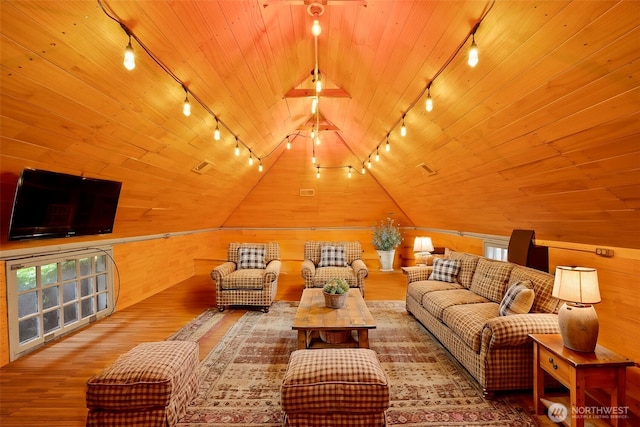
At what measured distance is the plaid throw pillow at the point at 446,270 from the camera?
154 inches

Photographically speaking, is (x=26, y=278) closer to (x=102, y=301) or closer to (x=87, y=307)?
(x=87, y=307)

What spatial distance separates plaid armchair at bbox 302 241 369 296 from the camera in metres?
4.62

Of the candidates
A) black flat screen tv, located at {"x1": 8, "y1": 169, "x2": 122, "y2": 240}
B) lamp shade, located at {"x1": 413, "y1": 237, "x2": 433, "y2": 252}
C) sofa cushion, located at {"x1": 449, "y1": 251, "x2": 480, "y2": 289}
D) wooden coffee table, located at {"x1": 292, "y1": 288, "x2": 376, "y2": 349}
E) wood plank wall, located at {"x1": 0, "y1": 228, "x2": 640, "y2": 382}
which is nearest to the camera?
black flat screen tv, located at {"x1": 8, "y1": 169, "x2": 122, "y2": 240}

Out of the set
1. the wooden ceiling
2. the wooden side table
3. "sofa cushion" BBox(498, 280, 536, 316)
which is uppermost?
the wooden ceiling

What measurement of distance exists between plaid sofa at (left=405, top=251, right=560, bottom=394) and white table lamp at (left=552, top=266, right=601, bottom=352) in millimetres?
298

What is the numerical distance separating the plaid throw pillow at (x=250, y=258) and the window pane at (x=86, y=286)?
75.9 inches

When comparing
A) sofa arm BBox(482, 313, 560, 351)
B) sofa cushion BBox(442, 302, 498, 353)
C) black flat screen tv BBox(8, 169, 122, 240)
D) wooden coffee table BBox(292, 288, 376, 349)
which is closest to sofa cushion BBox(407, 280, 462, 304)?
sofa cushion BBox(442, 302, 498, 353)

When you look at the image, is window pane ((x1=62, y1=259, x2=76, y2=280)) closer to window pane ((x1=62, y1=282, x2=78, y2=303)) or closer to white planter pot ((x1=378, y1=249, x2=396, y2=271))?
window pane ((x1=62, y1=282, x2=78, y2=303))

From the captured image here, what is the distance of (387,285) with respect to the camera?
5.79 m

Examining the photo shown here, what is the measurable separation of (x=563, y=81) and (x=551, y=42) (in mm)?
248

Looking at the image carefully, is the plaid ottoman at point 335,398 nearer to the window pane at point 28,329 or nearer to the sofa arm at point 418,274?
the sofa arm at point 418,274

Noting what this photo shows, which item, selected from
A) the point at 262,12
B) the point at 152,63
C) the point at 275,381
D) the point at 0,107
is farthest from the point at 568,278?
the point at 0,107

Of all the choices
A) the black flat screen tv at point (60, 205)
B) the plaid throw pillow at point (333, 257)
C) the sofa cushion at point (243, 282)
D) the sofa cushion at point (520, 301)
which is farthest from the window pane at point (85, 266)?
the sofa cushion at point (520, 301)

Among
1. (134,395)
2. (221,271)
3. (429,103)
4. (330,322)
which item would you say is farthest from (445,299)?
(221,271)
